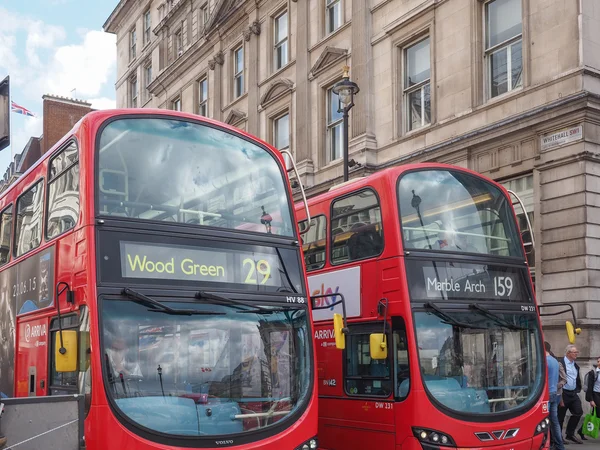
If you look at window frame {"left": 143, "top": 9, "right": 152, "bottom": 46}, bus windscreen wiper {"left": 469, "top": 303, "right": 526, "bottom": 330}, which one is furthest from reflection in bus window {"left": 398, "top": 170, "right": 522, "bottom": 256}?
window frame {"left": 143, "top": 9, "right": 152, "bottom": 46}

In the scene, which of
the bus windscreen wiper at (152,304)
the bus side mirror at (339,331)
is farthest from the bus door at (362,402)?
the bus windscreen wiper at (152,304)

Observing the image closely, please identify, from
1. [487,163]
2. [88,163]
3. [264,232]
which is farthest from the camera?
[487,163]

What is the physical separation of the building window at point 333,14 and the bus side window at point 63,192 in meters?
17.8

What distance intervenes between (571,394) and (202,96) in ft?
79.4

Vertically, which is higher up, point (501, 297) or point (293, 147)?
point (293, 147)

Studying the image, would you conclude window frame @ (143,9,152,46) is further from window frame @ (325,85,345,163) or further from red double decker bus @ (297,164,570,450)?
red double decker bus @ (297,164,570,450)

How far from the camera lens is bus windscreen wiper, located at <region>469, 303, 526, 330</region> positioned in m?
9.81

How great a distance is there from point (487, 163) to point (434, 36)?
4209 mm

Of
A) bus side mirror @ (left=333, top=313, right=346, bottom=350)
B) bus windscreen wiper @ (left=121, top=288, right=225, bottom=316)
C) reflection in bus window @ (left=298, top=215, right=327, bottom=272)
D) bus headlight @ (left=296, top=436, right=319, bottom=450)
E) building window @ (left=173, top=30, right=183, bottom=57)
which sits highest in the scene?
building window @ (left=173, top=30, right=183, bottom=57)

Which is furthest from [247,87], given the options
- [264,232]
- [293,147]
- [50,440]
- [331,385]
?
[50,440]

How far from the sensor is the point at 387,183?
1017 cm

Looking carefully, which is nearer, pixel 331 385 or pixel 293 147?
pixel 331 385

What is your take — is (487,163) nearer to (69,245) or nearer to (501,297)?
(501,297)

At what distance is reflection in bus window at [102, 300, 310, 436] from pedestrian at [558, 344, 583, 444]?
7186 millimetres
